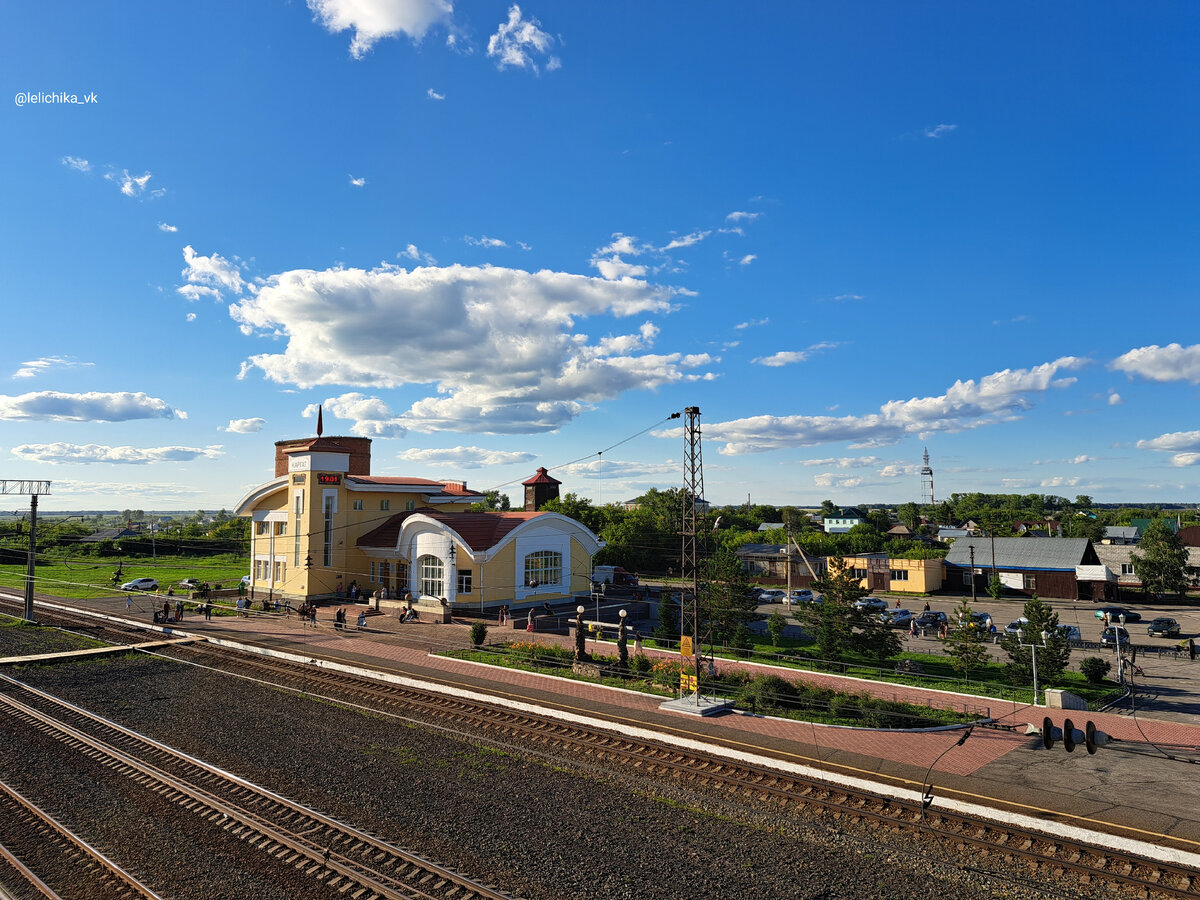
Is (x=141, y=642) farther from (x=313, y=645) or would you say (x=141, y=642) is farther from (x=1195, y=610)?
(x=1195, y=610)

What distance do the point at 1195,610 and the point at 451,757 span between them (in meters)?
64.1

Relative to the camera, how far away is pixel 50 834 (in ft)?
47.4

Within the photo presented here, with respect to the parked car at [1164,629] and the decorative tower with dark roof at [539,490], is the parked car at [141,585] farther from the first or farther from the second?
the parked car at [1164,629]

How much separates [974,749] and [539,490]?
4862 centimetres

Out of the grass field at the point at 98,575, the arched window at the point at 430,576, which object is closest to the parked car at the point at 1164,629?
the arched window at the point at 430,576

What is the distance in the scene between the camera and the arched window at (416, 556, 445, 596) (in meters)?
45.6

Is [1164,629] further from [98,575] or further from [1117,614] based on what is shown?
[98,575]

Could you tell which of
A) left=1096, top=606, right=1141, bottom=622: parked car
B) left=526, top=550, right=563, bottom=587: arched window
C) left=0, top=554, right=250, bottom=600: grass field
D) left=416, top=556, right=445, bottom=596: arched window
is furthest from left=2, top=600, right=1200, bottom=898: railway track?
left=0, top=554, right=250, bottom=600: grass field

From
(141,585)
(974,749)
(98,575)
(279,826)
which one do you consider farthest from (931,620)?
(98,575)

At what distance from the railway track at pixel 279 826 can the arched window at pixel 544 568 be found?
27849mm

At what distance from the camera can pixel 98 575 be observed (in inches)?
2980

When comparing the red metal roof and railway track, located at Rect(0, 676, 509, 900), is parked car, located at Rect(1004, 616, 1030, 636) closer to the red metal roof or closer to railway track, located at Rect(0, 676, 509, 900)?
railway track, located at Rect(0, 676, 509, 900)

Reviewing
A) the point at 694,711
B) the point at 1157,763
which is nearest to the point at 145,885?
the point at 694,711

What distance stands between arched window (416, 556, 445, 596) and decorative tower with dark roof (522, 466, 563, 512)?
1868 centimetres
